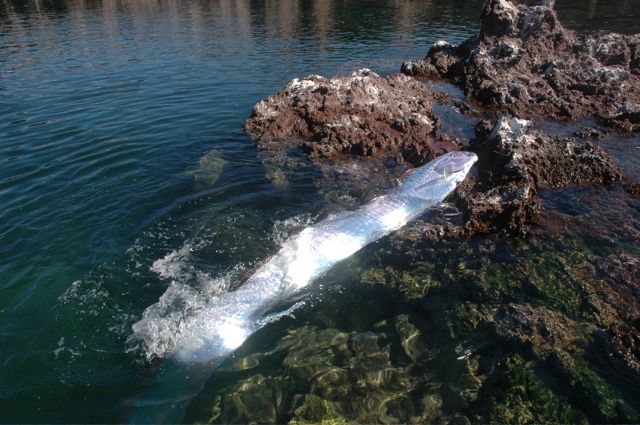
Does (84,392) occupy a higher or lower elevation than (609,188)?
lower

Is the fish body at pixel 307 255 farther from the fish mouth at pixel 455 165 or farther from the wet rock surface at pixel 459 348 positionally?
the wet rock surface at pixel 459 348

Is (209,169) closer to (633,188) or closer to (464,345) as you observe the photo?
(464,345)

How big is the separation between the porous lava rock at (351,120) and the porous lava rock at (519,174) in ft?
5.69

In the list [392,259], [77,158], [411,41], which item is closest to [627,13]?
[411,41]

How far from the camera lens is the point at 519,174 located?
1077 cm

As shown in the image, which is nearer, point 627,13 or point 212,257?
point 212,257

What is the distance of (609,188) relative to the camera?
36.3 ft

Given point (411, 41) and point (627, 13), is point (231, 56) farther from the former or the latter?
point (627, 13)

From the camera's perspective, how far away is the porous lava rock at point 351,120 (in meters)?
13.5

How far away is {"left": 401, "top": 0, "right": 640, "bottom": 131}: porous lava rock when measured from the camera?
54.7 ft

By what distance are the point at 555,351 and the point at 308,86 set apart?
13.5 m

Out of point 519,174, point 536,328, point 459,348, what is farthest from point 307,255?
point 519,174

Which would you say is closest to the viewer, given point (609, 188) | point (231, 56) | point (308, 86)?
point (609, 188)

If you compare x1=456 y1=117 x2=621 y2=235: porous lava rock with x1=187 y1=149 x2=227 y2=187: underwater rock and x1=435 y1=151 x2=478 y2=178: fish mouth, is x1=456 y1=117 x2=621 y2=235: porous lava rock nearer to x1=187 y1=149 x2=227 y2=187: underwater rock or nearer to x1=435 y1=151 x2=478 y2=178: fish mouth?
x1=435 y1=151 x2=478 y2=178: fish mouth
